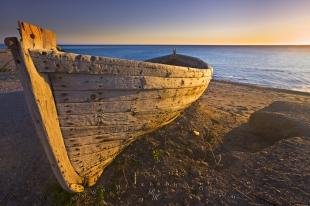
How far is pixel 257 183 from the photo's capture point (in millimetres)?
3996

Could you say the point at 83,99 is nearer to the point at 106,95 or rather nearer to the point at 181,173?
the point at 106,95

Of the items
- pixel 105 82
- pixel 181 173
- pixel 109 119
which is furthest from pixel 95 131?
pixel 181 173

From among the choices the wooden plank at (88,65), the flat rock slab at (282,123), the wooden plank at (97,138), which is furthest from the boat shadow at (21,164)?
the flat rock slab at (282,123)

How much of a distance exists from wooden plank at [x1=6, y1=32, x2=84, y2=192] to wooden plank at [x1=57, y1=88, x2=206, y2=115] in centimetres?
20

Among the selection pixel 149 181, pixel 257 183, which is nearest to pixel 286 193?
pixel 257 183

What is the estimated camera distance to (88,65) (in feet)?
9.72

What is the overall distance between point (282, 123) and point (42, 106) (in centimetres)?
597

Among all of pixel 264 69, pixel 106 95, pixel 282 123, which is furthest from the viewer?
pixel 264 69

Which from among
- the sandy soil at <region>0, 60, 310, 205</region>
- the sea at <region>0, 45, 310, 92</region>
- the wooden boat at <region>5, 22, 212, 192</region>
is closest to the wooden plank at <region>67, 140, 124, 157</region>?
the wooden boat at <region>5, 22, 212, 192</region>

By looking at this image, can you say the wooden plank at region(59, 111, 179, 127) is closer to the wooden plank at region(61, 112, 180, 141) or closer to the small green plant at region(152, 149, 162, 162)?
the wooden plank at region(61, 112, 180, 141)

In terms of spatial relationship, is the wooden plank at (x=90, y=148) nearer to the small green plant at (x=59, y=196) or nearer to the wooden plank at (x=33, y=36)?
the small green plant at (x=59, y=196)

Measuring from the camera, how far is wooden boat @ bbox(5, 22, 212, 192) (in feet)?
8.91

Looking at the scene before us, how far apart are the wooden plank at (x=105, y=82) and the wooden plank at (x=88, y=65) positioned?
64 mm

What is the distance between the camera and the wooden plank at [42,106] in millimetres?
2527
